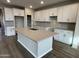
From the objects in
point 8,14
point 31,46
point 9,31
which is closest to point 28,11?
point 8,14

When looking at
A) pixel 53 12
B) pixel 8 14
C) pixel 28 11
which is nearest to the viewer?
pixel 53 12

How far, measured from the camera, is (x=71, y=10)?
152 inches

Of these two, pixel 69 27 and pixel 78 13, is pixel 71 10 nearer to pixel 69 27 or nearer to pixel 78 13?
pixel 78 13

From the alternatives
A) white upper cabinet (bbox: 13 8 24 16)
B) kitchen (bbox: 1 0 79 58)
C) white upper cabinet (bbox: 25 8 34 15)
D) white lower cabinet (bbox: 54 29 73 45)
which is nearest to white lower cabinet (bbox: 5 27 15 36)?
kitchen (bbox: 1 0 79 58)

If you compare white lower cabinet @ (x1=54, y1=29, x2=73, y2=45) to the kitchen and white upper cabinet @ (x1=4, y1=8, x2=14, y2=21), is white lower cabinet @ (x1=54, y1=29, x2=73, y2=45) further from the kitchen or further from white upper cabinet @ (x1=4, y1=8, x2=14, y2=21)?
white upper cabinet @ (x1=4, y1=8, x2=14, y2=21)

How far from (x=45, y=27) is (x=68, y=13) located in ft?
6.84

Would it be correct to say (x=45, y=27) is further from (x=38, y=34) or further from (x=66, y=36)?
(x=38, y=34)

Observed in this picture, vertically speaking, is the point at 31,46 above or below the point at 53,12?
below

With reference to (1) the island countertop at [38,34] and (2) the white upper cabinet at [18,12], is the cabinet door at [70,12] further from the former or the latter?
(2) the white upper cabinet at [18,12]

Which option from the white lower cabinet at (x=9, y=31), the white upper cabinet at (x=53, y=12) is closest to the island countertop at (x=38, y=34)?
the white upper cabinet at (x=53, y=12)

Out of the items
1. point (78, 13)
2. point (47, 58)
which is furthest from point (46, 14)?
point (47, 58)

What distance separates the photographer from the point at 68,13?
→ 4031 millimetres

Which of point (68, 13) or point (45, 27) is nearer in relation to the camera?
point (68, 13)

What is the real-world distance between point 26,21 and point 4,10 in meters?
2.15
